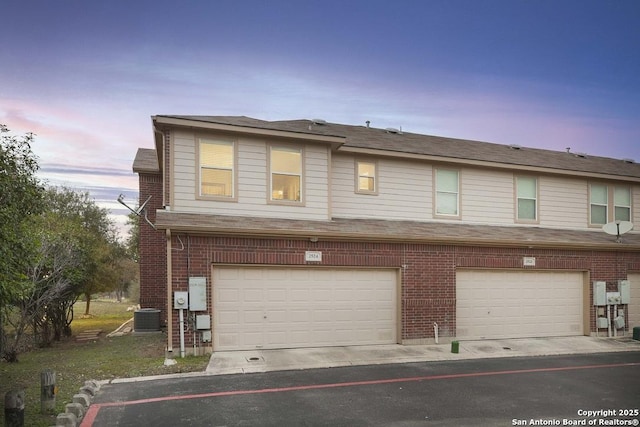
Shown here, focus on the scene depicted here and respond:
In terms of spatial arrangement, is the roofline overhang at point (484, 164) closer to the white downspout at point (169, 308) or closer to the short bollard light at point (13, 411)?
the white downspout at point (169, 308)

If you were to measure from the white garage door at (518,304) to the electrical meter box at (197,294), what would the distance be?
7621 millimetres

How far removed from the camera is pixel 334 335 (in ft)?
40.0

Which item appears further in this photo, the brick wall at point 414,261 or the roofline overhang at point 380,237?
the brick wall at point 414,261

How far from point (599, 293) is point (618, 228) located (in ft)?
7.93

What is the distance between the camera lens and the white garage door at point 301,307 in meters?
11.4

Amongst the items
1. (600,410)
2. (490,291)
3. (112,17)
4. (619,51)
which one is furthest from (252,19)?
(619,51)

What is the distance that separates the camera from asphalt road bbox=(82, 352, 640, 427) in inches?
263

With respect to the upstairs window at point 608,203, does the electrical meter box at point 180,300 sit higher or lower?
lower

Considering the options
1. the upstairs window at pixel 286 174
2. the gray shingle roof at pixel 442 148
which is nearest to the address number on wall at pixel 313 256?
the upstairs window at pixel 286 174

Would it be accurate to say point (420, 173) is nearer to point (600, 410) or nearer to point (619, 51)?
point (600, 410)

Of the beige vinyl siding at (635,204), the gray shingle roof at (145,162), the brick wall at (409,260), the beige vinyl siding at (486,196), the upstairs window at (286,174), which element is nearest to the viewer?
the brick wall at (409,260)

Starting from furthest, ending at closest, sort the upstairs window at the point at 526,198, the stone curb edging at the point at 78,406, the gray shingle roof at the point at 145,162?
the gray shingle roof at the point at 145,162 → the upstairs window at the point at 526,198 → the stone curb edging at the point at 78,406

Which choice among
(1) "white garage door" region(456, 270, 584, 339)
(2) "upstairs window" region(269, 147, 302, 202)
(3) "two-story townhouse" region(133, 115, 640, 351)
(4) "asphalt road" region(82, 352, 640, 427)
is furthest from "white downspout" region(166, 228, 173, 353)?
(1) "white garage door" region(456, 270, 584, 339)

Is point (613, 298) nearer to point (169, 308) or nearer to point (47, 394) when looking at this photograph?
point (169, 308)
